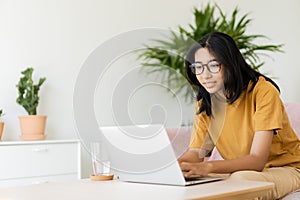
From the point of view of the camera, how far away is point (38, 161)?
2.79 metres

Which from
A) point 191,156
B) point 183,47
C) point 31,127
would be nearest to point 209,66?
point 191,156

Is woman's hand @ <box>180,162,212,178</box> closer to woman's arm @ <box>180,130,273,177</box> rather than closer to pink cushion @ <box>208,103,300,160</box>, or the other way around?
woman's arm @ <box>180,130,273,177</box>

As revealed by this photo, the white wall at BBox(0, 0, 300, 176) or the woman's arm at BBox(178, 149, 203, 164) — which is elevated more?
the white wall at BBox(0, 0, 300, 176)

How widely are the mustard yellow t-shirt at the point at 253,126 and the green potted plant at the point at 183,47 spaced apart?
138cm

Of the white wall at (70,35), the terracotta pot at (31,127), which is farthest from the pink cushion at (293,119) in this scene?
the white wall at (70,35)

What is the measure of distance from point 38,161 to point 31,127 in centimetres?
27

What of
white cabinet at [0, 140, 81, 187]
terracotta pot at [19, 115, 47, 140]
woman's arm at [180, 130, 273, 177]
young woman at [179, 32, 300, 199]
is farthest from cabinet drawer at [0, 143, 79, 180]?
woman's arm at [180, 130, 273, 177]

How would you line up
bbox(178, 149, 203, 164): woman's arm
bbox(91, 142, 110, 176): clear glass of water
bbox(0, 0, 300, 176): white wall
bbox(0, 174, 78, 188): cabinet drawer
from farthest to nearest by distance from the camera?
bbox(0, 0, 300, 176): white wall, bbox(0, 174, 78, 188): cabinet drawer, bbox(178, 149, 203, 164): woman's arm, bbox(91, 142, 110, 176): clear glass of water

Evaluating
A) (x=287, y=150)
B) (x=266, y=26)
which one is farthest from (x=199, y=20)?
(x=287, y=150)

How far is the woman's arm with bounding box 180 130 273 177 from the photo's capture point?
61.2 inches

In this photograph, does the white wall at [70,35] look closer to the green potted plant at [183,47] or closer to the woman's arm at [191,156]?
the green potted plant at [183,47]

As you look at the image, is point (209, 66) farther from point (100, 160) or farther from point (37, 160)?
point (37, 160)

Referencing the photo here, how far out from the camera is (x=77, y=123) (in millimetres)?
3414

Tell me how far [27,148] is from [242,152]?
1.41m
